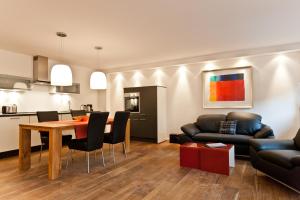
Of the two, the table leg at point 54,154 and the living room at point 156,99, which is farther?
the table leg at point 54,154

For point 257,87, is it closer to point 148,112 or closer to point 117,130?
point 148,112

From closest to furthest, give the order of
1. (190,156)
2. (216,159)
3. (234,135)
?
(216,159) < (190,156) < (234,135)

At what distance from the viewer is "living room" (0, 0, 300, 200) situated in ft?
8.54

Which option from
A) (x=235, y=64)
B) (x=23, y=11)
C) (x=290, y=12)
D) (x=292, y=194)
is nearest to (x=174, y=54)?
(x=235, y=64)

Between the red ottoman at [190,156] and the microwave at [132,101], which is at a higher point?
the microwave at [132,101]

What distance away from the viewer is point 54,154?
291 cm

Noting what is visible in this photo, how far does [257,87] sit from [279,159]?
258cm

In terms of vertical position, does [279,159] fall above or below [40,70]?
below

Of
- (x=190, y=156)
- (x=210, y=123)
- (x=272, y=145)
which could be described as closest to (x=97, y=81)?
(x=190, y=156)

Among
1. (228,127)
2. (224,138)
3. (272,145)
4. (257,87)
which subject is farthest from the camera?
(257,87)

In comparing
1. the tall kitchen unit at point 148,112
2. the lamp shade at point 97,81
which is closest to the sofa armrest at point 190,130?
the tall kitchen unit at point 148,112

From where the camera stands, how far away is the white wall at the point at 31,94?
459cm

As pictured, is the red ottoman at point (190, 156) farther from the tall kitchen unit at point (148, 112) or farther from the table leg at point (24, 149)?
the table leg at point (24, 149)

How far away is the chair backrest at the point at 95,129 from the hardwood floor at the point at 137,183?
46cm
